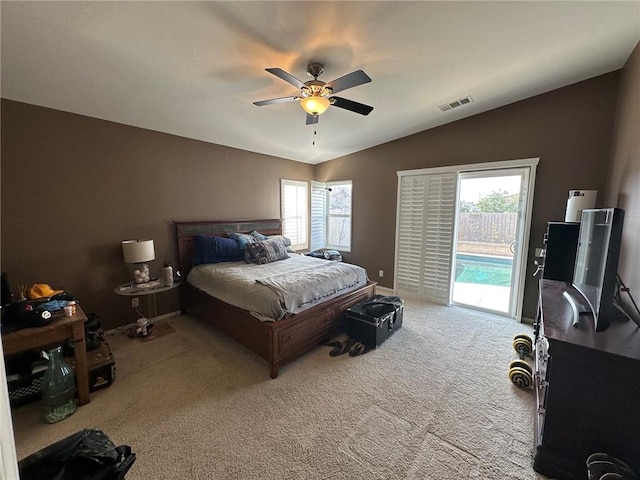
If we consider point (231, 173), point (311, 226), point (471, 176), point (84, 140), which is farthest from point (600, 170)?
point (84, 140)

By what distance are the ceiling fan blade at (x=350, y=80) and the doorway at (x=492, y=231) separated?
267 centimetres

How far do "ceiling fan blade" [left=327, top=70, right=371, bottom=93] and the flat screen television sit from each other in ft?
5.61

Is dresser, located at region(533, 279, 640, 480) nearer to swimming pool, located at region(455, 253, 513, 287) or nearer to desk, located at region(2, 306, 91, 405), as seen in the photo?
desk, located at region(2, 306, 91, 405)

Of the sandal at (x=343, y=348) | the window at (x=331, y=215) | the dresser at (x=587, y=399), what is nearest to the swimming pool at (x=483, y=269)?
the window at (x=331, y=215)

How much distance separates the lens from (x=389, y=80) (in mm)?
2709

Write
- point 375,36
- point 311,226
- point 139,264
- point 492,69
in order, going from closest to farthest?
point 375,36 < point 492,69 < point 139,264 < point 311,226

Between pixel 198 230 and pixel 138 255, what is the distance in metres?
0.97

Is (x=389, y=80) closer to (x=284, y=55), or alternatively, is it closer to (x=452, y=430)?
(x=284, y=55)

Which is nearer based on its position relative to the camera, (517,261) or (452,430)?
(452,430)

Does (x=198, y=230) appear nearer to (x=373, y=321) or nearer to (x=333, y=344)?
(x=333, y=344)

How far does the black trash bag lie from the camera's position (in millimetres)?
1037

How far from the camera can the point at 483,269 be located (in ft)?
17.6

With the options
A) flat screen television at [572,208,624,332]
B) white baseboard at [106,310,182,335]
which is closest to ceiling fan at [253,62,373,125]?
flat screen television at [572,208,624,332]

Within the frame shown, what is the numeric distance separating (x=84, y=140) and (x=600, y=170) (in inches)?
227
